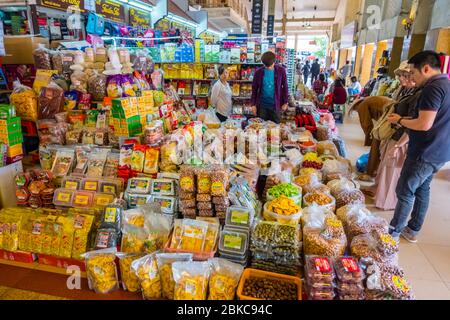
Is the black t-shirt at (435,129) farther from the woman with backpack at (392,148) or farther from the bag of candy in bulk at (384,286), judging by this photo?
the bag of candy in bulk at (384,286)

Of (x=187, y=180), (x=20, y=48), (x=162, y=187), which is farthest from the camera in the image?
Answer: (x=20, y=48)

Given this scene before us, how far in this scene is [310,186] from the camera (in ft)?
10.1

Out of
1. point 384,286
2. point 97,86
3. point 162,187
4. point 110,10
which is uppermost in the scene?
point 110,10

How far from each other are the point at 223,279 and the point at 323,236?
76cm

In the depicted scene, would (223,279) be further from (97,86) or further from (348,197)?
(97,86)

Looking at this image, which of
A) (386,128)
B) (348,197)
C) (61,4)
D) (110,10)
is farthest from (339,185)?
(110,10)

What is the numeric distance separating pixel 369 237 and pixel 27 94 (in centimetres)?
371

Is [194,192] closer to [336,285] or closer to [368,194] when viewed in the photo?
[336,285]

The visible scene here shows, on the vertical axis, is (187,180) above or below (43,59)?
below

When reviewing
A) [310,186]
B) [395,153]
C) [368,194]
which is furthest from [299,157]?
[368,194]

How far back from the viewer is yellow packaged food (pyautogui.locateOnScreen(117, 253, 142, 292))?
88.5 inches

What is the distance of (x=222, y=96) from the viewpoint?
18.8ft

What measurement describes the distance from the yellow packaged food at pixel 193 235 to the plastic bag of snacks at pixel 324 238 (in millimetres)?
736

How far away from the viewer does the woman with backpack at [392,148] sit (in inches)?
135
